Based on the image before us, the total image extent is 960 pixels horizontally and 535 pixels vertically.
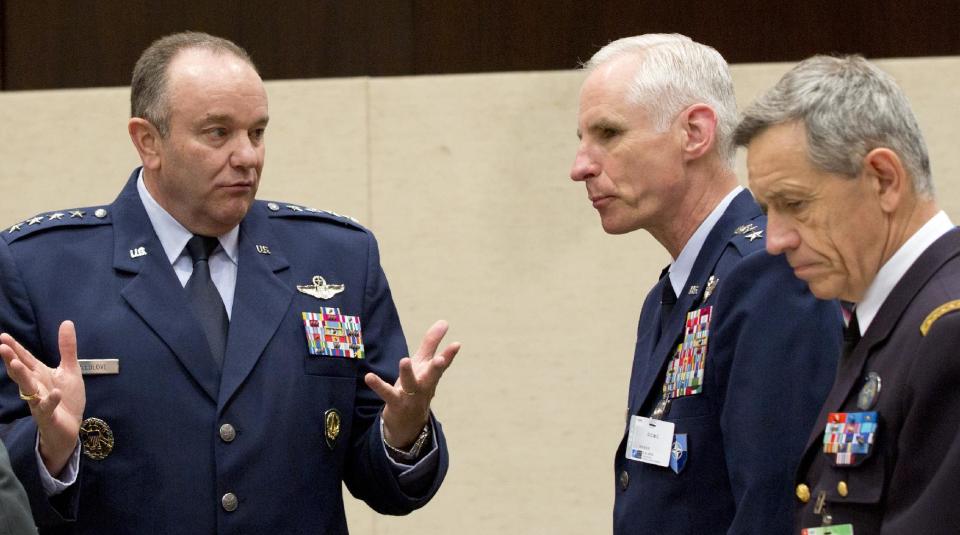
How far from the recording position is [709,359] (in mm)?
2227

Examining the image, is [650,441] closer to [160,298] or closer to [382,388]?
[382,388]

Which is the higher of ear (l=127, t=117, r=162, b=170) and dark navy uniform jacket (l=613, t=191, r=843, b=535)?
ear (l=127, t=117, r=162, b=170)

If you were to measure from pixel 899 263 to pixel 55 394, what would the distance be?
138 centimetres

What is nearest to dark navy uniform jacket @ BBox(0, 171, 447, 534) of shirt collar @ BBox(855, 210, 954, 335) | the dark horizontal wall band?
shirt collar @ BBox(855, 210, 954, 335)

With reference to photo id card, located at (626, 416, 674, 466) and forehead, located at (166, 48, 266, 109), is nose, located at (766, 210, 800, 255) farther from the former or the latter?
forehead, located at (166, 48, 266, 109)

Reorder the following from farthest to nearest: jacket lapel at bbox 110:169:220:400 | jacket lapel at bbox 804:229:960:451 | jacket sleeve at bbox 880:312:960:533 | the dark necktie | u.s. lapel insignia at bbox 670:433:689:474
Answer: jacket lapel at bbox 110:169:220:400
u.s. lapel insignia at bbox 670:433:689:474
the dark necktie
jacket lapel at bbox 804:229:960:451
jacket sleeve at bbox 880:312:960:533

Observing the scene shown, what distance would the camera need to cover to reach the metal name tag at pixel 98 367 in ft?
8.34

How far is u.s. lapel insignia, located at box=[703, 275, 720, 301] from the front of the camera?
7.61ft

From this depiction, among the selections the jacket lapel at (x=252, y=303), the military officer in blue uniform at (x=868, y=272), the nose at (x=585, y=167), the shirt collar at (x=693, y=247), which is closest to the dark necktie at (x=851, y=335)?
the military officer in blue uniform at (x=868, y=272)

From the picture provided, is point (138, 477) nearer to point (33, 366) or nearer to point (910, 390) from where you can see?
point (33, 366)

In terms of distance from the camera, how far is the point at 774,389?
209cm

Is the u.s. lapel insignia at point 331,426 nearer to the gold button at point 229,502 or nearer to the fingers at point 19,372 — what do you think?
the gold button at point 229,502

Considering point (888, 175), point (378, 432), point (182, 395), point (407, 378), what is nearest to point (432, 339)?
point (407, 378)

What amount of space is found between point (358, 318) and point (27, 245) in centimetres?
66
